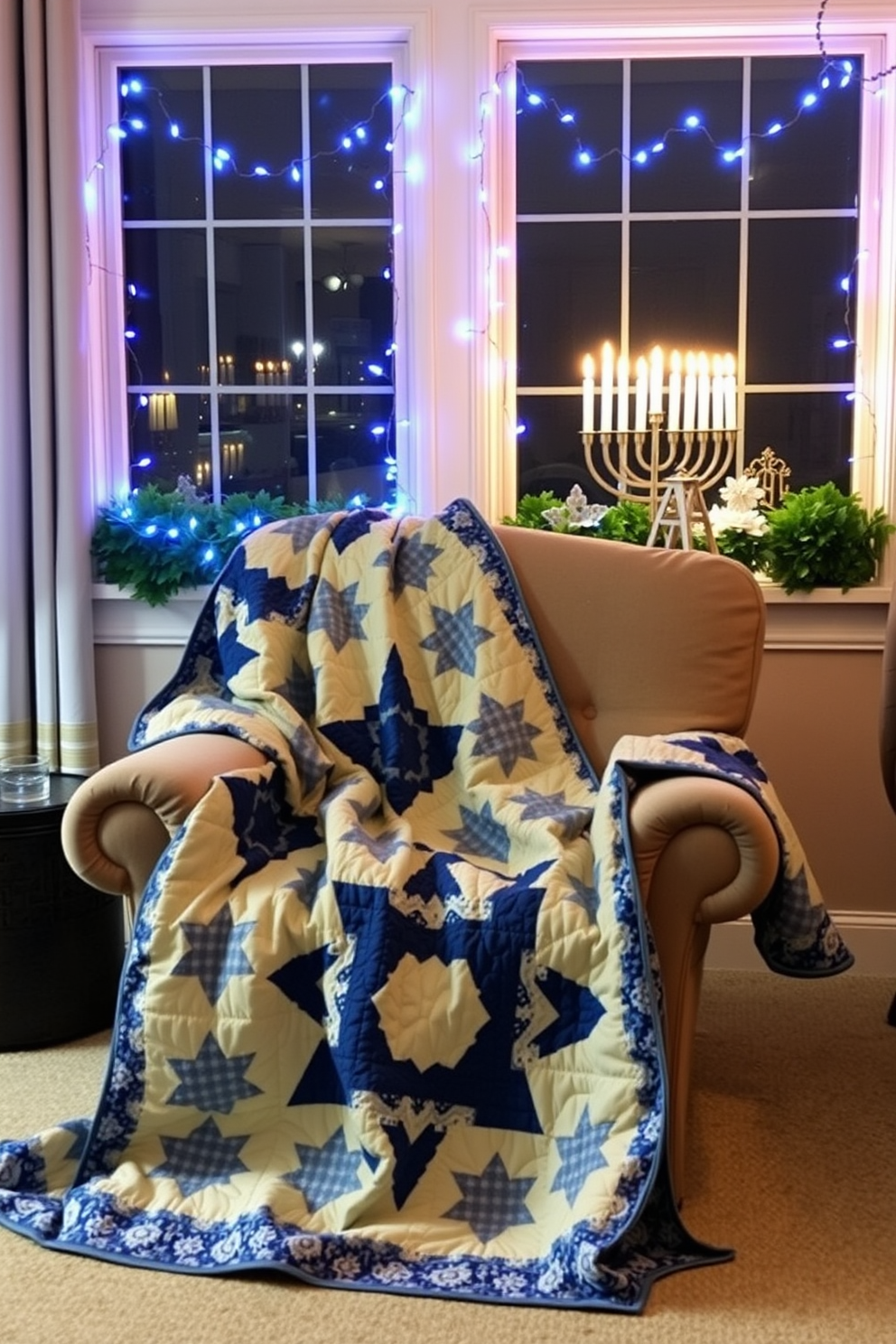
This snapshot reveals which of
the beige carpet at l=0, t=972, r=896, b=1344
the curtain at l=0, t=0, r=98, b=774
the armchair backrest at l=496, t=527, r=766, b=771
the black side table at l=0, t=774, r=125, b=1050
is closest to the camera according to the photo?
the beige carpet at l=0, t=972, r=896, b=1344

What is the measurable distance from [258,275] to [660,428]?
41.4 inches

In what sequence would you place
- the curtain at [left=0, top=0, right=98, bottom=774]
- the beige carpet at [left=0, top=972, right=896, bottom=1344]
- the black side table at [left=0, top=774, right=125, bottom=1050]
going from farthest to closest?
the curtain at [left=0, top=0, right=98, bottom=774] < the black side table at [left=0, top=774, right=125, bottom=1050] < the beige carpet at [left=0, top=972, right=896, bottom=1344]

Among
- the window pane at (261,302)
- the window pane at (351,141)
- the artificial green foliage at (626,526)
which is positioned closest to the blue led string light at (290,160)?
the window pane at (351,141)

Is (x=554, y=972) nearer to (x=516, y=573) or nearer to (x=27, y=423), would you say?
(x=516, y=573)

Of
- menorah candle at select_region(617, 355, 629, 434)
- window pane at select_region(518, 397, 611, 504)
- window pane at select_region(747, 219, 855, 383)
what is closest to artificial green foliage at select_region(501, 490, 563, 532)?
window pane at select_region(518, 397, 611, 504)

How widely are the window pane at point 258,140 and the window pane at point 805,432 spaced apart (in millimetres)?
1215

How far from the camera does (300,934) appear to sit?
2.16 m

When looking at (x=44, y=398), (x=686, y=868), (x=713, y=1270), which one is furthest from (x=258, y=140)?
(x=713, y=1270)

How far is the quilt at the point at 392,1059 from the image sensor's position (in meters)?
2.00

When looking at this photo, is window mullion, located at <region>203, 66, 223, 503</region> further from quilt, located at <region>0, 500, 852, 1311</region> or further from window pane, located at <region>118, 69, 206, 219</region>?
quilt, located at <region>0, 500, 852, 1311</region>

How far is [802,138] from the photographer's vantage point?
332 centimetres

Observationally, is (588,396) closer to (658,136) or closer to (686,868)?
(658,136)

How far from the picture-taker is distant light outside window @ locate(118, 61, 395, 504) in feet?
11.2

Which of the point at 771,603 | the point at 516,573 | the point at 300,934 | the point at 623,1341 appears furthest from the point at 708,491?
the point at 623,1341
